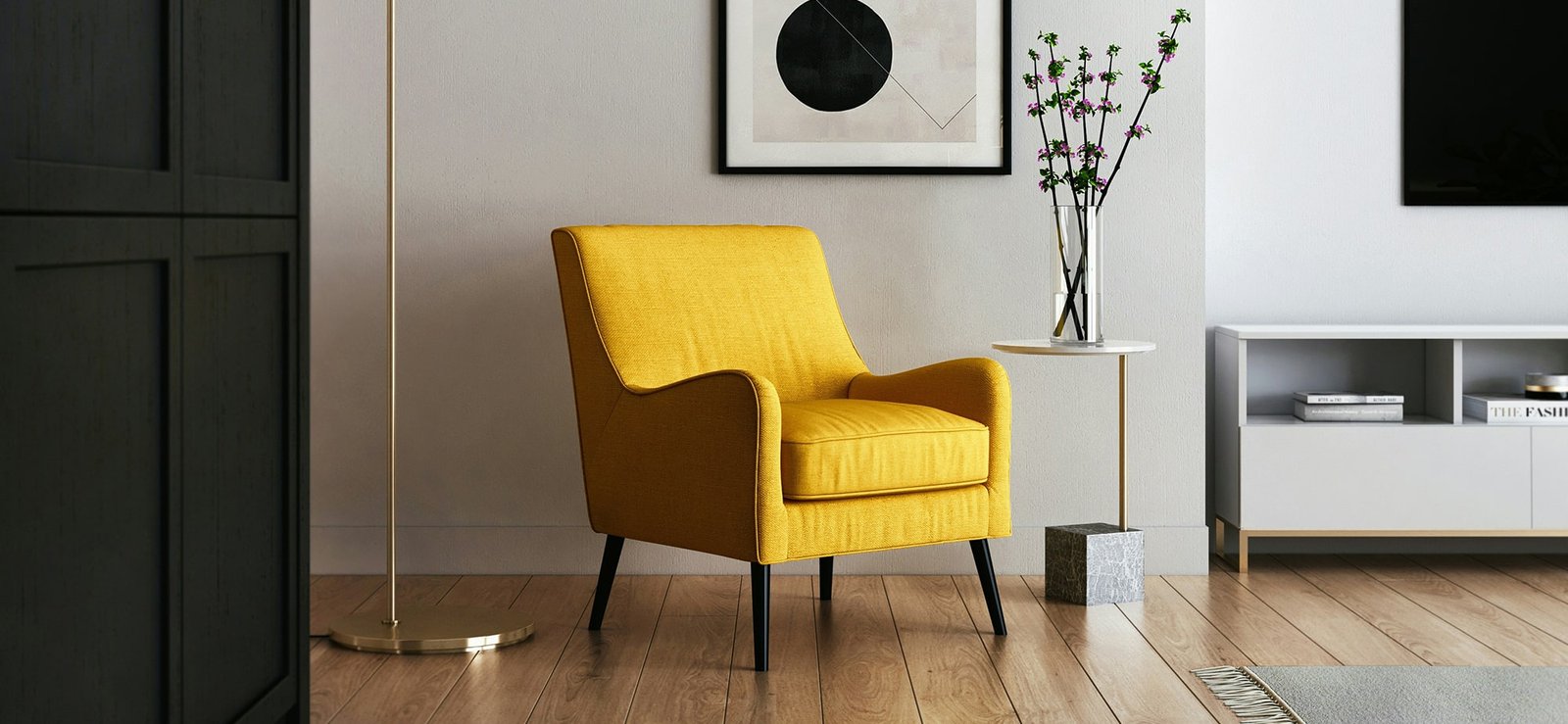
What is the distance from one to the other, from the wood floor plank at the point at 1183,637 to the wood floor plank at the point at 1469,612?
0.53 meters

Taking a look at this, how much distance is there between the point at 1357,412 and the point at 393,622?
2.42 metres

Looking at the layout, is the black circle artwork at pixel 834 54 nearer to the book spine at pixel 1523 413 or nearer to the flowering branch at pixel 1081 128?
the flowering branch at pixel 1081 128

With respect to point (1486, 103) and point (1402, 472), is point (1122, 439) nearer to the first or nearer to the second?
point (1402, 472)

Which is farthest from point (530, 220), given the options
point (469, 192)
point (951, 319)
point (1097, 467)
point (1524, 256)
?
point (1524, 256)

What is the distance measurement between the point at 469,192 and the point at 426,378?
0.49m

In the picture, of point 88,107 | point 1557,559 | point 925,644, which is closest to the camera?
point 88,107

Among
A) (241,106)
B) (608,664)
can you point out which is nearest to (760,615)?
(608,664)

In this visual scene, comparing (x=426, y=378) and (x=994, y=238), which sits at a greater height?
(x=994, y=238)

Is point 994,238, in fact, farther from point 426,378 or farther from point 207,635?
point 207,635

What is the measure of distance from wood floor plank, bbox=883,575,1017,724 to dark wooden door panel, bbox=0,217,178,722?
1.28 metres

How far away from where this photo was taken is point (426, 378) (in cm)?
355

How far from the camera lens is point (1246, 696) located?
7.86 feet

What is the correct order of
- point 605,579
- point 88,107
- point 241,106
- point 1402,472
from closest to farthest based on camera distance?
point 88,107 → point 241,106 → point 605,579 → point 1402,472

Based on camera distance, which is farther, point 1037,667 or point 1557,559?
point 1557,559
